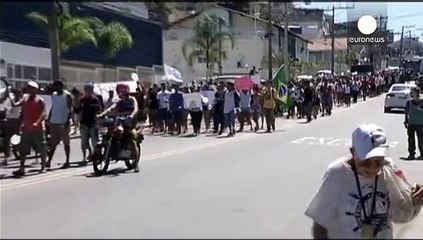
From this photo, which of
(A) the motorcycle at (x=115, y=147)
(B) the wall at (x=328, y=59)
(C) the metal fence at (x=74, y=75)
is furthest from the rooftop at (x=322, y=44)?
(A) the motorcycle at (x=115, y=147)

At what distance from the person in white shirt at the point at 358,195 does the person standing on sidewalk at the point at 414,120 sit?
13.3 metres

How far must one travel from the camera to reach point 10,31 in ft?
91.8

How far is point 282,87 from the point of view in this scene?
3472 cm

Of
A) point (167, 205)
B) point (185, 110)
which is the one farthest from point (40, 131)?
point (185, 110)

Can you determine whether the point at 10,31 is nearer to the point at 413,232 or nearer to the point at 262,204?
the point at 262,204

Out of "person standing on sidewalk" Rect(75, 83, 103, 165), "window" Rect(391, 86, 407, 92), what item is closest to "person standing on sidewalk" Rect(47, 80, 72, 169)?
"person standing on sidewalk" Rect(75, 83, 103, 165)

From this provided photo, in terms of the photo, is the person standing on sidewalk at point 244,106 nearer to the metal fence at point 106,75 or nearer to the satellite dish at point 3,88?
the metal fence at point 106,75

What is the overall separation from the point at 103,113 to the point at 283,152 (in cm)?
578

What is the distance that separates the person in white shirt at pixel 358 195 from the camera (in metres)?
5.40

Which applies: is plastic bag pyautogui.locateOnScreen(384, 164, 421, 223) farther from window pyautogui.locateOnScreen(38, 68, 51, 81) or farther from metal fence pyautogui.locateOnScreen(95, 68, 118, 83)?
window pyautogui.locateOnScreen(38, 68, 51, 81)

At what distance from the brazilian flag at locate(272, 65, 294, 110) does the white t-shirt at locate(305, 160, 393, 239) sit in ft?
80.7

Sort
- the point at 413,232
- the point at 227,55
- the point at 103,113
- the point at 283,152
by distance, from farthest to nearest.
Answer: the point at 227,55 → the point at 283,152 → the point at 103,113 → the point at 413,232

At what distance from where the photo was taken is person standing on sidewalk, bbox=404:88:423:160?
1870 cm

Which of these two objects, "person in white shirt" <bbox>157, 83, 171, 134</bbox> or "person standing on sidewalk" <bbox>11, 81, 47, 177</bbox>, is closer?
"person standing on sidewalk" <bbox>11, 81, 47, 177</bbox>
